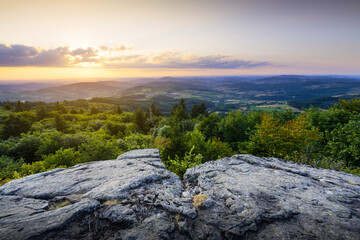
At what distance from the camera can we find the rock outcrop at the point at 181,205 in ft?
17.4

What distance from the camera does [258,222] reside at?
18.7ft

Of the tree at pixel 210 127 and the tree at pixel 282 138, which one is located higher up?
the tree at pixel 282 138

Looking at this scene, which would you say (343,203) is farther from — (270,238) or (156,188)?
(156,188)

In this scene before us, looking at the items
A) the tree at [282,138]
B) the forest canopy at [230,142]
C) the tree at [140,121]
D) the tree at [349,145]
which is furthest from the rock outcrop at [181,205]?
the tree at [140,121]

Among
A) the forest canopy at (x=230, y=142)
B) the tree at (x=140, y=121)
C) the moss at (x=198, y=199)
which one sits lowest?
the tree at (x=140, y=121)

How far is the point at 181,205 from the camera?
6484mm

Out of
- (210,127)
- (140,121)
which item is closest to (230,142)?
(210,127)

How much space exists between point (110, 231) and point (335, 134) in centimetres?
2980

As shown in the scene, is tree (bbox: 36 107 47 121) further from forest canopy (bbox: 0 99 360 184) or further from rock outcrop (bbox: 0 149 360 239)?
rock outcrop (bbox: 0 149 360 239)

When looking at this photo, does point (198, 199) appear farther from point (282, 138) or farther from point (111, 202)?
point (282, 138)

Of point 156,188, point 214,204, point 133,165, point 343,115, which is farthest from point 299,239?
point 343,115

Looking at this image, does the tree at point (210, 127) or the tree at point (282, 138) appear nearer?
the tree at point (282, 138)

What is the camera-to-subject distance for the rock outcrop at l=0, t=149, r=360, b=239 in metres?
5.30

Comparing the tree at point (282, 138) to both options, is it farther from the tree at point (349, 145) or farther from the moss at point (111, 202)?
the moss at point (111, 202)
